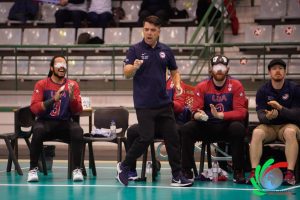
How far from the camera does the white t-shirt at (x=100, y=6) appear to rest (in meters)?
16.6

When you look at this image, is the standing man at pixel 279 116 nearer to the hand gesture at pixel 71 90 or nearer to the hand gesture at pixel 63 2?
the hand gesture at pixel 71 90

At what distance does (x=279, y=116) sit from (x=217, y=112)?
2.55 feet

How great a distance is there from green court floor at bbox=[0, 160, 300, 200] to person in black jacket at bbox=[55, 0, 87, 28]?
26.3 feet

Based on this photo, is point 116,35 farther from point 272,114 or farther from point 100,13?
point 272,114

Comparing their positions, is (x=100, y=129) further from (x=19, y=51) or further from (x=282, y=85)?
Answer: (x=19, y=51)

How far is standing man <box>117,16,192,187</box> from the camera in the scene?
8.12 m

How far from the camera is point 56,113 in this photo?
9156 millimetres

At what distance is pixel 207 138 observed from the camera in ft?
29.0

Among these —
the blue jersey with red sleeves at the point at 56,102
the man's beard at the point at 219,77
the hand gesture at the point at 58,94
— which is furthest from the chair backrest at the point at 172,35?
the hand gesture at the point at 58,94

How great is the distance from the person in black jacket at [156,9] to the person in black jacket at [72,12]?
151cm

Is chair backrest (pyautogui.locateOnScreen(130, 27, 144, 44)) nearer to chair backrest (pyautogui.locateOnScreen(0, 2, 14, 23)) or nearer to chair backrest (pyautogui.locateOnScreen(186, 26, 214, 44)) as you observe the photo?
chair backrest (pyautogui.locateOnScreen(186, 26, 214, 44))

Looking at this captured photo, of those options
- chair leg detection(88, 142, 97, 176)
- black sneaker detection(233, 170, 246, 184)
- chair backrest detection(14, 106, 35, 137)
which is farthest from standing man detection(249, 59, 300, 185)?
chair backrest detection(14, 106, 35, 137)

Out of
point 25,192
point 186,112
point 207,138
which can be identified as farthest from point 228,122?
point 25,192

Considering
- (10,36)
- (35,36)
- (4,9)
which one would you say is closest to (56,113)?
(35,36)
